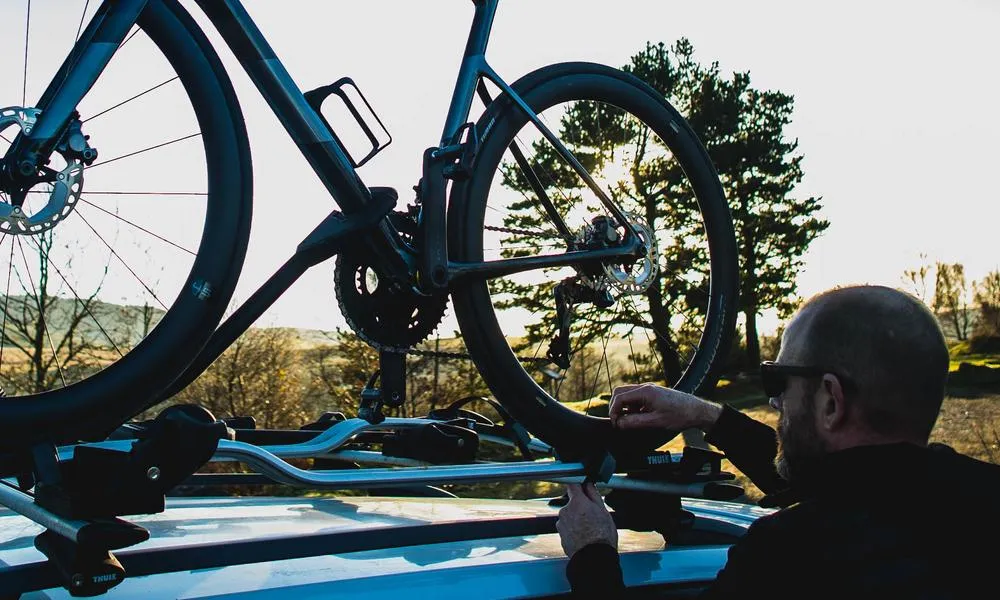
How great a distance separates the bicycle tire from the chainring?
11cm

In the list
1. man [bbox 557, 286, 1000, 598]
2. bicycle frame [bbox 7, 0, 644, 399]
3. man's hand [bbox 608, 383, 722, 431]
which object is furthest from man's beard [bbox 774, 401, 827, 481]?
bicycle frame [bbox 7, 0, 644, 399]

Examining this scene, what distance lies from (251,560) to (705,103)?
24.6 m

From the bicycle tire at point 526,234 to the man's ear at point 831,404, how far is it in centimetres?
73

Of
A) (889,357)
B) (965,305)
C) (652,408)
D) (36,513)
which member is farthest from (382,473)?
(965,305)

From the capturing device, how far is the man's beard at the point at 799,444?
1.73 m

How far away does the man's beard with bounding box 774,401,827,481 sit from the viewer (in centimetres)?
173

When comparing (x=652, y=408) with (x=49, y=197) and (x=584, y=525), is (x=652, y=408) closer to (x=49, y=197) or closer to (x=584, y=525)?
(x=584, y=525)

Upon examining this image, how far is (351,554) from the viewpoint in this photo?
4.90 feet

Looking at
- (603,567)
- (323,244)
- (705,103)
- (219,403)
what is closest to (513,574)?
(603,567)

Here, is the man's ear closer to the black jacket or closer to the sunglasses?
the sunglasses

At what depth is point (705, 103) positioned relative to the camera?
80.7ft

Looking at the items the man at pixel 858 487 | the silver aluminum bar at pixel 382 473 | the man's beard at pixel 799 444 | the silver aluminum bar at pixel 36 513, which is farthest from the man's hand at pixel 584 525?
the silver aluminum bar at pixel 36 513

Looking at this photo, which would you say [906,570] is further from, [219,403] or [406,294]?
[219,403]

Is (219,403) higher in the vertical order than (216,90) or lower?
lower
